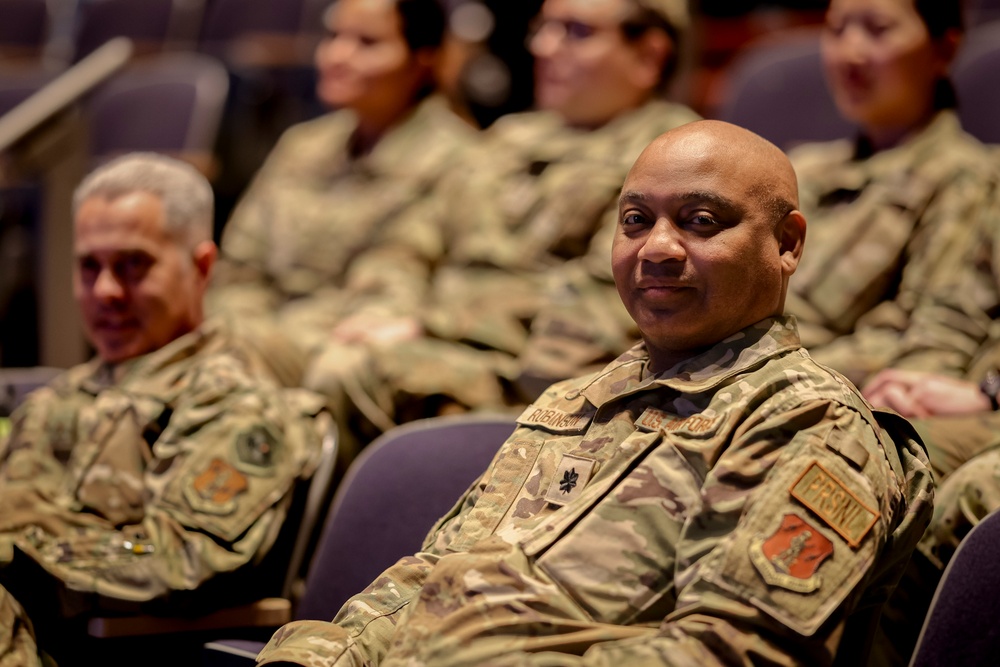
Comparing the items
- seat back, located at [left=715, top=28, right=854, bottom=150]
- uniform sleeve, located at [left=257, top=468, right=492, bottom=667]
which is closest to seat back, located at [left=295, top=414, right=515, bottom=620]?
uniform sleeve, located at [left=257, top=468, right=492, bottom=667]

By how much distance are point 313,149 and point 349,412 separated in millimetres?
1134

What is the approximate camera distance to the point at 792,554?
1124 millimetres

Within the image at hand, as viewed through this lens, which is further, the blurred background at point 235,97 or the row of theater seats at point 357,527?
the blurred background at point 235,97

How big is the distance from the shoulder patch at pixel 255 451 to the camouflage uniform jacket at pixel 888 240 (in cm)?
91

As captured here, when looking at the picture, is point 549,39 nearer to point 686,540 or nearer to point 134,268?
point 134,268

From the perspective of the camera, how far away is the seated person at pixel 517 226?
252cm

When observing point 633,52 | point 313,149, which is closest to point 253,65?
point 313,149

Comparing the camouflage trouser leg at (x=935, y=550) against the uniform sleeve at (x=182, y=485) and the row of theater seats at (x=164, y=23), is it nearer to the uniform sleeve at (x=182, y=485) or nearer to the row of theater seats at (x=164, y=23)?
the uniform sleeve at (x=182, y=485)

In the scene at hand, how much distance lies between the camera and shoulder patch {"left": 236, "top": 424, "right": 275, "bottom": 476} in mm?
1815

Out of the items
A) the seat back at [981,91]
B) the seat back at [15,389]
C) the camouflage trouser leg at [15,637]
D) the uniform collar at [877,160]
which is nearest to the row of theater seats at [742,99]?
the seat back at [981,91]

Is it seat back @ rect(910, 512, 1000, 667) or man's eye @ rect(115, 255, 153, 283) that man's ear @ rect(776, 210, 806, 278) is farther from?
man's eye @ rect(115, 255, 153, 283)

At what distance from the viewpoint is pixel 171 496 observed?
1.76 meters

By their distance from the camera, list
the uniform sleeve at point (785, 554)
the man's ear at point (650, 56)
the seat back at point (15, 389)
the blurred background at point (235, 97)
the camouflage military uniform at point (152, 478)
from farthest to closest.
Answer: the blurred background at point (235, 97) → the man's ear at point (650, 56) → the seat back at point (15, 389) → the camouflage military uniform at point (152, 478) → the uniform sleeve at point (785, 554)

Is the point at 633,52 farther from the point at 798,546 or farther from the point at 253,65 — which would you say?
the point at 253,65
